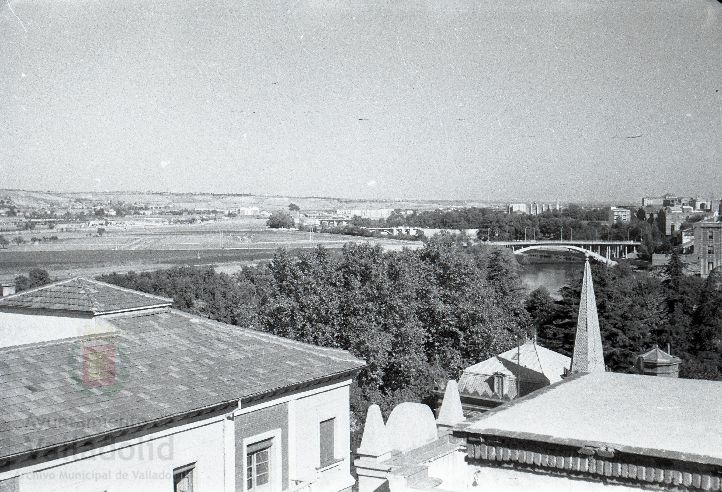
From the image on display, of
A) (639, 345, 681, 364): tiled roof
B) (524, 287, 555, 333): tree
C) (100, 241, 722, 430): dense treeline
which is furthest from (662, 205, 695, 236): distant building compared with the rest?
(639, 345, 681, 364): tiled roof

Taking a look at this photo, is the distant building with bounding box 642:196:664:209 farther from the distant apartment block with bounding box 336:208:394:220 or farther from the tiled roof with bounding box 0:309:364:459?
the tiled roof with bounding box 0:309:364:459

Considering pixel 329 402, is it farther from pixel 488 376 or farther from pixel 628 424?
pixel 488 376

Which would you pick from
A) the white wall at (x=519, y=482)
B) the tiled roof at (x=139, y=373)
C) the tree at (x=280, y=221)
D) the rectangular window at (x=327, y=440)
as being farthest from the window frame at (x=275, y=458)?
the tree at (x=280, y=221)

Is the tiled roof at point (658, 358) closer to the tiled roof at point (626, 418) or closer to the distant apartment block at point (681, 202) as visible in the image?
the tiled roof at point (626, 418)

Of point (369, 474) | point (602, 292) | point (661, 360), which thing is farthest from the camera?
point (602, 292)

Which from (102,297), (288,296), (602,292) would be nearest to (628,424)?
(102,297)
